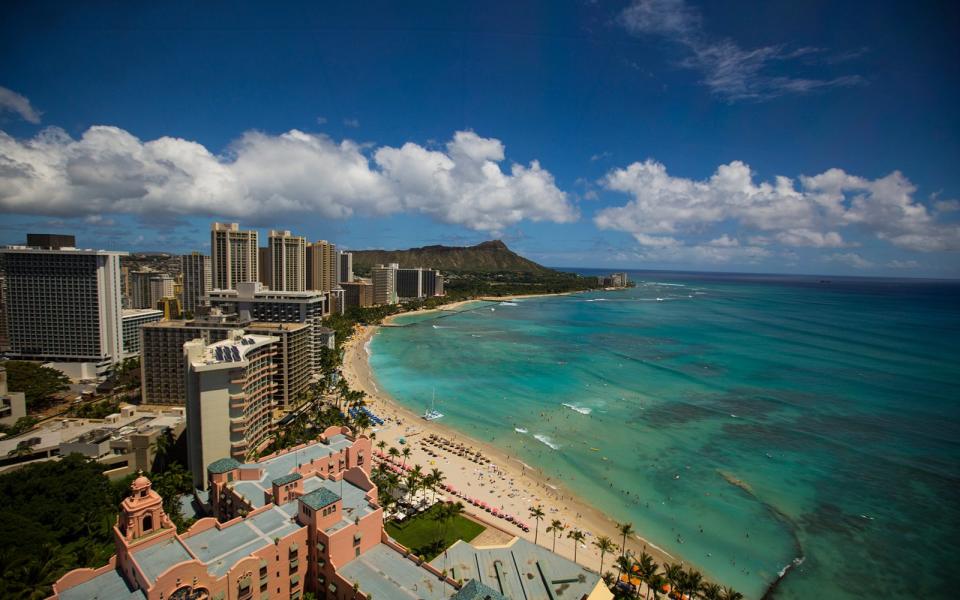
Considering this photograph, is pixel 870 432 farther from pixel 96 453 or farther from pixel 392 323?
pixel 392 323

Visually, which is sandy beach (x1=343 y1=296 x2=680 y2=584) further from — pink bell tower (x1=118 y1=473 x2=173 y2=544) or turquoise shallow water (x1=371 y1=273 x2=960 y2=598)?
pink bell tower (x1=118 y1=473 x2=173 y2=544)

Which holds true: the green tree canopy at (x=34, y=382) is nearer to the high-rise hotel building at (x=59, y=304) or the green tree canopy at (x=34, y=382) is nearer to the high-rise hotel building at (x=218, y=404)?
the high-rise hotel building at (x=59, y=304)

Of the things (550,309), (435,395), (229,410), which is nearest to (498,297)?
(550,309)

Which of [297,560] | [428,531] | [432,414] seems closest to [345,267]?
[432,414]

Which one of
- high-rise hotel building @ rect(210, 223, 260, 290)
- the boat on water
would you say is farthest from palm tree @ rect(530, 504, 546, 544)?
high-rise hotel building @ rect(210, 223, 260, 290)

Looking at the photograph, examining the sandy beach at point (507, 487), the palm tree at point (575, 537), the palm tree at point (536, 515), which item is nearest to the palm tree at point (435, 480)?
the sandy beach at point (507, 487)

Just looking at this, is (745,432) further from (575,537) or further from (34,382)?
(34,382)
